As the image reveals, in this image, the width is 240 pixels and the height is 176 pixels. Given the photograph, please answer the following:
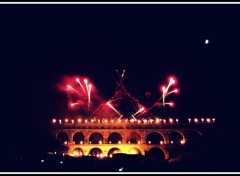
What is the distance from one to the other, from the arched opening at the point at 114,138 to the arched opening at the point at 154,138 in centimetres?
431

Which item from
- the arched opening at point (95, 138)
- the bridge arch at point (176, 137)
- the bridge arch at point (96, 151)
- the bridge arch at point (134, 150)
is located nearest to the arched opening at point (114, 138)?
the arched opening at point (95, 138)

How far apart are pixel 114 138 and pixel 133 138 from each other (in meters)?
2.93

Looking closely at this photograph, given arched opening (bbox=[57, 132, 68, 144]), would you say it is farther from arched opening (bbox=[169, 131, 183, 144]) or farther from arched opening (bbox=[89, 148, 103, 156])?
arched opening (bbox=[169, 131, 183, 144])

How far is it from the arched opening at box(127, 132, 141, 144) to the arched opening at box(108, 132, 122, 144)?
1458 mm

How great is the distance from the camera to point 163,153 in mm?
48469

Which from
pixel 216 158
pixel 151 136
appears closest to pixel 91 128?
pixel 151 136

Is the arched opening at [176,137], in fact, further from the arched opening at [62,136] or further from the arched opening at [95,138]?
the arched opening at [62,136]

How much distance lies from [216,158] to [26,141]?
2044 cm

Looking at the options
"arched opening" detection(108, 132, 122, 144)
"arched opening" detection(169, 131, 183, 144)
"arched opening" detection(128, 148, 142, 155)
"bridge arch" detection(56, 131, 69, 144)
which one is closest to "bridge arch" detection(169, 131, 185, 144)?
"arched opening" detection(169, 131, 183, 144)

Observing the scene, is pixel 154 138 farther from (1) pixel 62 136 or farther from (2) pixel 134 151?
(1) pixel 62 136

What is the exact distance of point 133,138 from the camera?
5078 cm

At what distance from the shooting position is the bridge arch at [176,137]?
167 feet

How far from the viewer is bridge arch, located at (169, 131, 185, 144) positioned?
2008 inches


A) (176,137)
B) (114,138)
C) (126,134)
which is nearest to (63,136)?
(114,138)
